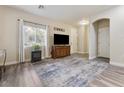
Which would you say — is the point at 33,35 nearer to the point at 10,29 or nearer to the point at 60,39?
the point at 10,29

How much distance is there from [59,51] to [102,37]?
2883mm

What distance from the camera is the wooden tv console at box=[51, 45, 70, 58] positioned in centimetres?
573

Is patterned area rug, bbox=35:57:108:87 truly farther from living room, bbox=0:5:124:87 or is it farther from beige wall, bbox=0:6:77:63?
beige wall, bbox=0:6:77:63

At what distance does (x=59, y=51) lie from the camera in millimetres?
5965

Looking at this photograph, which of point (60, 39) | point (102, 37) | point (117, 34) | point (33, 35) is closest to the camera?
point (117, 34)

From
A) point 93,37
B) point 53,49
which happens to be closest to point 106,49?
point 93,37

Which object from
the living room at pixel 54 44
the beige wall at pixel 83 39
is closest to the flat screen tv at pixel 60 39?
the living room at pixel 54 44

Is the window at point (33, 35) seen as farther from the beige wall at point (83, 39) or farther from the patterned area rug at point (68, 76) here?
the beige wall at point (83, 39)

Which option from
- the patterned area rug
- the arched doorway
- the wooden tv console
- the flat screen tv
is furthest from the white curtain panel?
the arched doorway

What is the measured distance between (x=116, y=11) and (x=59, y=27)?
3.75m

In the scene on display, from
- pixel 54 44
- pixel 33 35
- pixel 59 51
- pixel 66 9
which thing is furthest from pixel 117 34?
pixel 33 35

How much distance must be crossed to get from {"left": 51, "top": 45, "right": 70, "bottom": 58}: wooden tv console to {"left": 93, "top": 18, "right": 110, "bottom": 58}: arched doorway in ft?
6.88

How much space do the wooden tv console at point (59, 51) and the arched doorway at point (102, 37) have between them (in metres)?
2.10

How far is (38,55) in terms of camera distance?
4996mm
